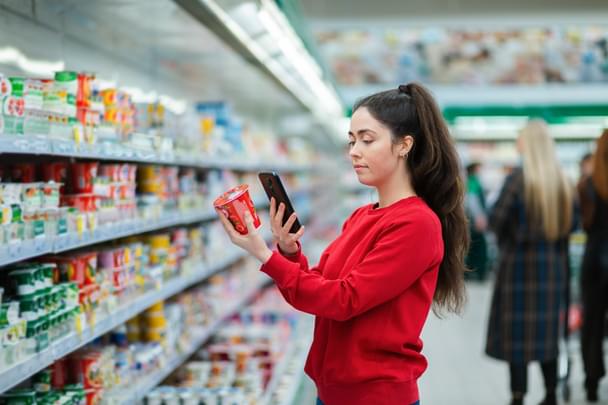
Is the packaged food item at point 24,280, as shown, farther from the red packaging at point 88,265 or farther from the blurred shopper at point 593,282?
the blurred shopper at point 593,282

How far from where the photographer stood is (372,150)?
213 cm

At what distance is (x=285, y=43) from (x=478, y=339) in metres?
3.98

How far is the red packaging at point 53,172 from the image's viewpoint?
102 inches

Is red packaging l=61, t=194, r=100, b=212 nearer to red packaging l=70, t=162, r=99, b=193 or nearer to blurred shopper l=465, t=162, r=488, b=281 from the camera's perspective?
red packaging l=70, t=162, r=99, b=193

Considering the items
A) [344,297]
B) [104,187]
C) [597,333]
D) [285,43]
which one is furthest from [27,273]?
[597,333]

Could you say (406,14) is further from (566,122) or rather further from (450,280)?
(450,280)

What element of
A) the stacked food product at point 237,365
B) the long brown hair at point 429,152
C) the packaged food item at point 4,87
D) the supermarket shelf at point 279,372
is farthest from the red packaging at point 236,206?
the supermarket shelf at point 279,372

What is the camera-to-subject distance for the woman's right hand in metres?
2.15

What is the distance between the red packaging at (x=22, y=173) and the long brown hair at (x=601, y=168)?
11.4 ft

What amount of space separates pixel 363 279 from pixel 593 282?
3.56 meters

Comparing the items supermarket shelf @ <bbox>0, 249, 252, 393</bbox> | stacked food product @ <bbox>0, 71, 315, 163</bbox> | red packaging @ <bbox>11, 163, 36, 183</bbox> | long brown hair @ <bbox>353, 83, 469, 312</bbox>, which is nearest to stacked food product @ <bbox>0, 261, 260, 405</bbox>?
supermarket shelf @ <bbox>0, 249, 252, 393</bbox>

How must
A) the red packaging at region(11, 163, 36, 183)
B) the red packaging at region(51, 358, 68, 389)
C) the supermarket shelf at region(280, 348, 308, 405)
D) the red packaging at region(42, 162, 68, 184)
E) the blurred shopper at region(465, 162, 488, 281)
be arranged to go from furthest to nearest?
the blurred shopper at region(465, 162, 488, 281) → the supermarket shelf at region(280, 348, 308, 405) → the red packaging at region(51, 358, 68, 389) → the red packaging at region(42, 162, 68, 184) → the red packaging at region(11, 163, 36, 183)

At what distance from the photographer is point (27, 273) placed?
2.30 metres

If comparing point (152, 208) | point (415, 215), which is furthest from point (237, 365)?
point (415, 215)
